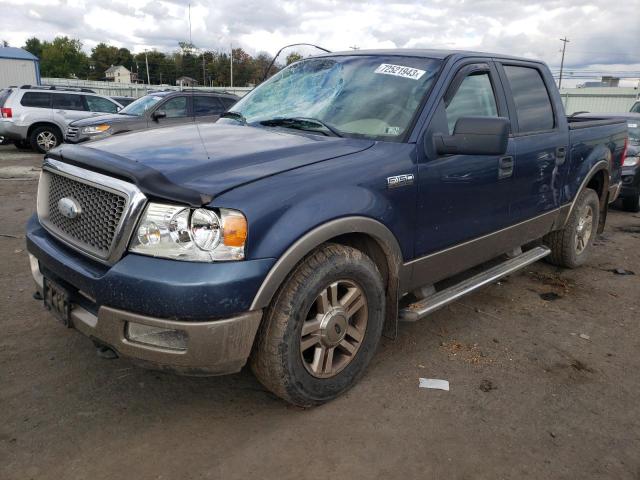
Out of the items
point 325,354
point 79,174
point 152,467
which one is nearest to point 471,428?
point 325,354

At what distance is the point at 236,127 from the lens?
3.46 metres

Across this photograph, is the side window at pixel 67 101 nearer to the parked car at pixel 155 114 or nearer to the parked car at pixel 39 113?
the parked car at pixel 39 113

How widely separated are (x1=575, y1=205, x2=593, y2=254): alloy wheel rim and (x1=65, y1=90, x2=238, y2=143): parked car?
279 inches

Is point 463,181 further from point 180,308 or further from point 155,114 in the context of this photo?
point 155,114

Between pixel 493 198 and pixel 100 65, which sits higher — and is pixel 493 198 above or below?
below

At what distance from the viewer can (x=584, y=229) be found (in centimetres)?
536

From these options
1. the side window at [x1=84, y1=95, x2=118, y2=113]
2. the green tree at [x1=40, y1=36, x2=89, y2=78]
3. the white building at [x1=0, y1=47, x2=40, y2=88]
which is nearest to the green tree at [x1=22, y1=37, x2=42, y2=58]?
the green tree at [x1=40, y1=36, x2=89, y2=78]

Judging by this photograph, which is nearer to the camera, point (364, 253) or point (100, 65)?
point (364, 253)

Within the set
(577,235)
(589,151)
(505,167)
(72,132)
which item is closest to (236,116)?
(505,167)

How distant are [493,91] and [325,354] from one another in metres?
2.29

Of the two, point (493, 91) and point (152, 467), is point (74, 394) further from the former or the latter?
point (493, 91)

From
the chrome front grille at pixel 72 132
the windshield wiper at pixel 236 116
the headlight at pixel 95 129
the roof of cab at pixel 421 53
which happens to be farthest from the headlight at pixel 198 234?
the chrome front grille at pixel 72 132

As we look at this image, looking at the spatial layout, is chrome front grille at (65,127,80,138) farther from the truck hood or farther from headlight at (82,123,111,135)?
the truck hood

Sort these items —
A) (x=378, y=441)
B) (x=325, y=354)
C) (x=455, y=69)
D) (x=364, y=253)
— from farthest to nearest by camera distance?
(x=455, y=69) < (x=364, y=253) < (x=325, y=354) < (x=378, y=441)
